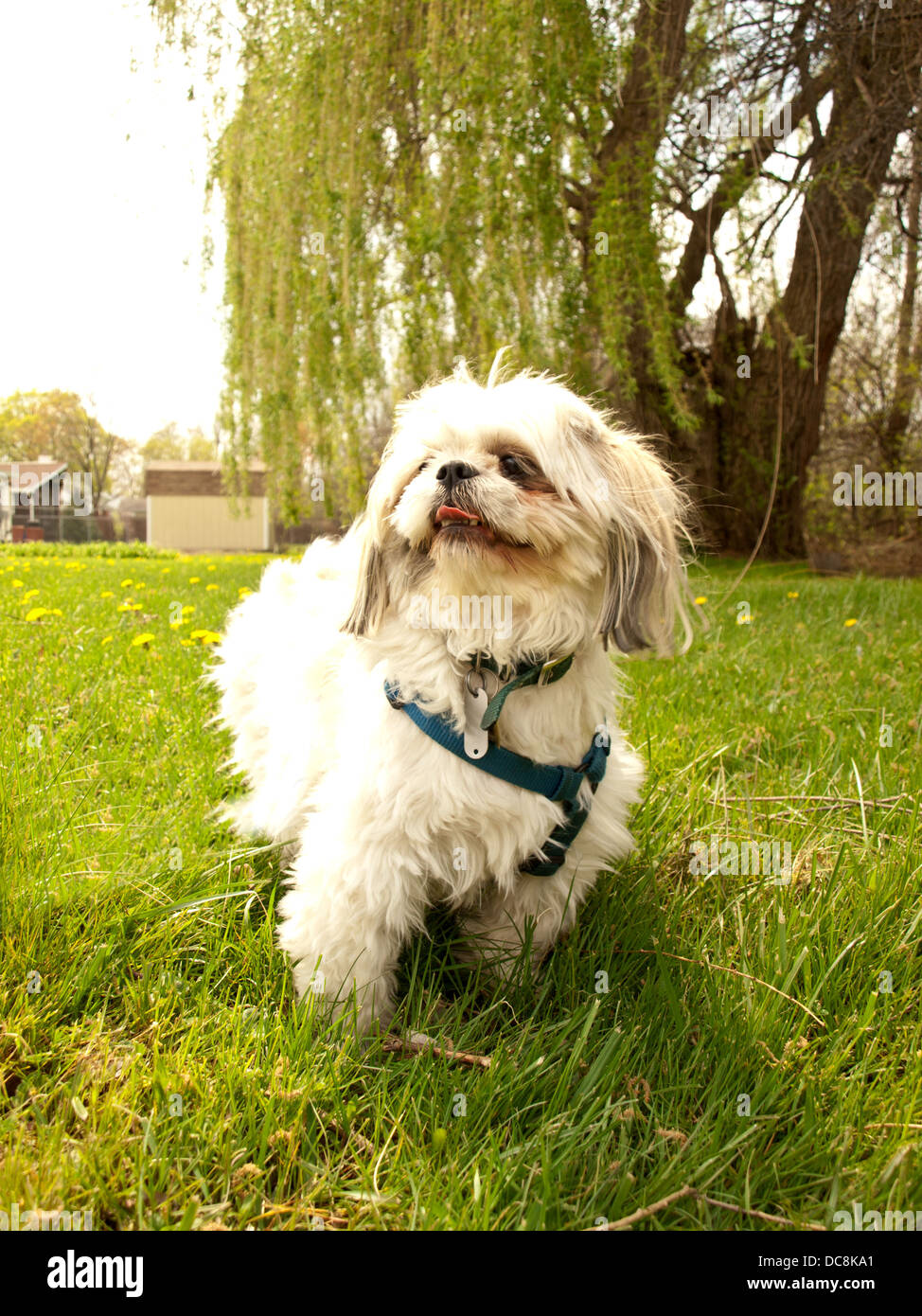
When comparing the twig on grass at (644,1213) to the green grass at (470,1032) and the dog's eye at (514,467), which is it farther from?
the dog's eye at (514,467)

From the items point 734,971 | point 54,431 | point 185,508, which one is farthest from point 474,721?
point 54,431

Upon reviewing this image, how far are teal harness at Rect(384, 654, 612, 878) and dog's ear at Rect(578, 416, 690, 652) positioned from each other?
175 mm

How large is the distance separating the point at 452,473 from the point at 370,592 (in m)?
0.40

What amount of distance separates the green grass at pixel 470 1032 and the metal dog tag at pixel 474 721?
551 millimetres

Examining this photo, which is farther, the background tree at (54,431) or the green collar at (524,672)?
the background tree at (54,431)

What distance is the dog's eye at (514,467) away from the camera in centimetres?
194

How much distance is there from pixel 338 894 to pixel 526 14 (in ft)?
14.8

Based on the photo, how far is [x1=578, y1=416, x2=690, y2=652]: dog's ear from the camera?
1972 millimetres

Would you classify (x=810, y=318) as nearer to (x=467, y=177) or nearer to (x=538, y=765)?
(x=467, y=177)

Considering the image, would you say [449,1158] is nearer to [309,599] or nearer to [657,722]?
[309,599]

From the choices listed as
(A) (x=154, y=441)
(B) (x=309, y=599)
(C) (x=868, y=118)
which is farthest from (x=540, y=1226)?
(A) (x=154, y=441)

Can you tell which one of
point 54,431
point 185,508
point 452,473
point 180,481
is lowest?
point 452,473

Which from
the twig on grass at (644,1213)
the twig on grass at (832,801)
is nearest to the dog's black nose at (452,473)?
the twig on grass at (644,1213)

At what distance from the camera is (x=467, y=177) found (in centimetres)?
470
